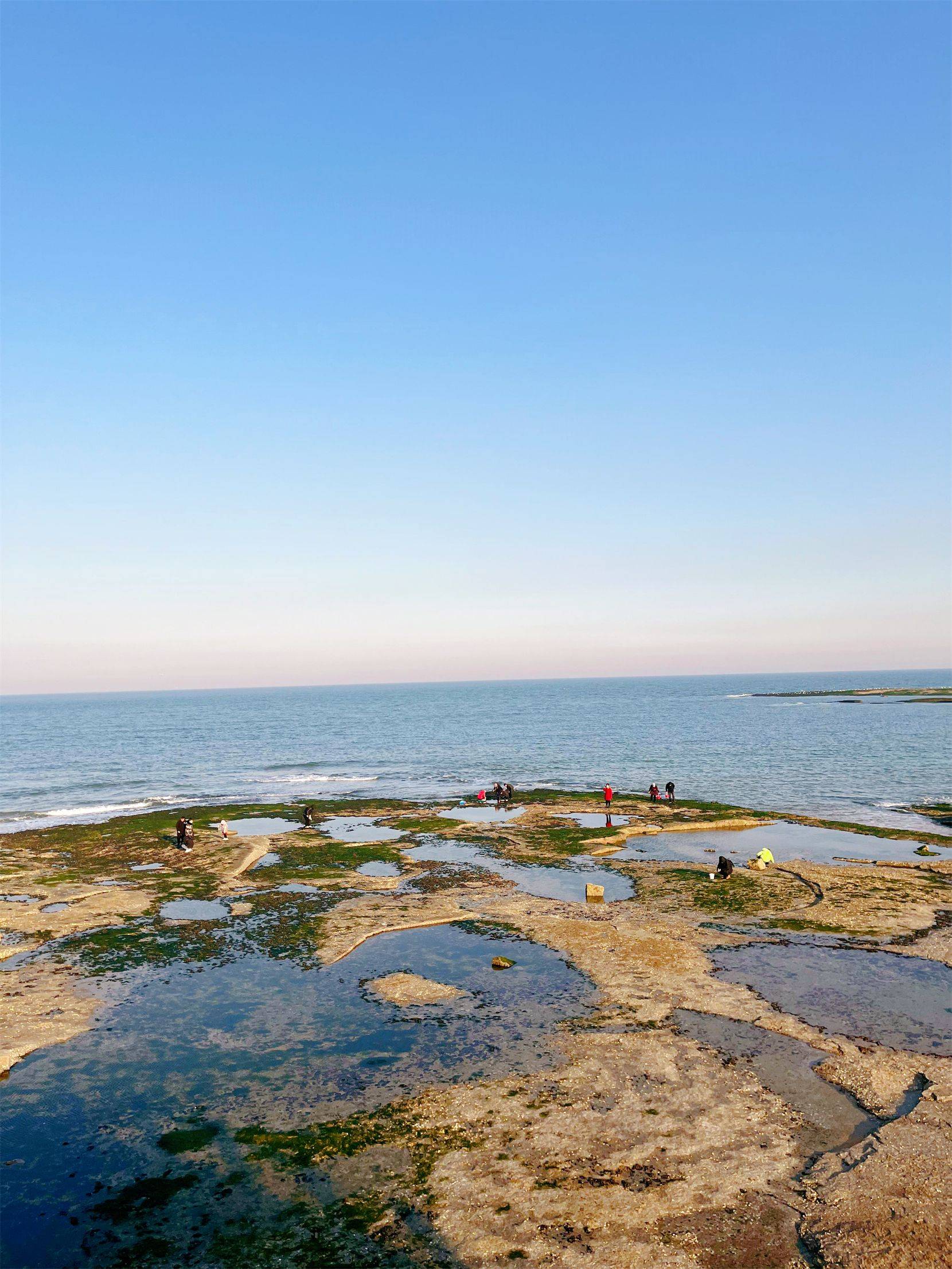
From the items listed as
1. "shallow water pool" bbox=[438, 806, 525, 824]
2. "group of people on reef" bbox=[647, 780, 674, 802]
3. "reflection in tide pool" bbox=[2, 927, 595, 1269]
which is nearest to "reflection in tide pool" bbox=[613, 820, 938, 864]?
"group of people on reef" bbox=[647, 780, 674, 802]

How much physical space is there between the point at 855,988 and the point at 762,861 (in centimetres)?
1710

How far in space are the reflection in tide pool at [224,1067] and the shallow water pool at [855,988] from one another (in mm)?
6880

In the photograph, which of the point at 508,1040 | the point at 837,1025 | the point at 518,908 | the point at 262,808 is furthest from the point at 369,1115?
the point at 262,808

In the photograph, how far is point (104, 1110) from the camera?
20.0 metres

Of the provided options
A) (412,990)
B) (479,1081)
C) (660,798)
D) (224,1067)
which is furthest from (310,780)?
(479,1081)

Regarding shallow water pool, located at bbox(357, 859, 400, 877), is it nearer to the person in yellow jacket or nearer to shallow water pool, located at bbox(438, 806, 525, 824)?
shallow water pool, located at bbox(438, 806, 525, 824)

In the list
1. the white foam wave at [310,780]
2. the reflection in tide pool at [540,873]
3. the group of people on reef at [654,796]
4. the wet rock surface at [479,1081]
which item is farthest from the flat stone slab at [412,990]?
the white foam wave at [310,780]

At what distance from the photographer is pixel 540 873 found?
149 feet

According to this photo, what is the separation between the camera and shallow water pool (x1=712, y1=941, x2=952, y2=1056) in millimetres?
23969

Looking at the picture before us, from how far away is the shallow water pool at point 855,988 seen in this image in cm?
2397

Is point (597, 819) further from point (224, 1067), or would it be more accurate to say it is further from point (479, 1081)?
point (224, 1067)

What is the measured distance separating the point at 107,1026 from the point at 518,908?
1867 cm

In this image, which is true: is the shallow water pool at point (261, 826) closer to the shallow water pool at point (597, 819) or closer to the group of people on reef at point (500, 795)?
the group of people on reef at point (500, 795)

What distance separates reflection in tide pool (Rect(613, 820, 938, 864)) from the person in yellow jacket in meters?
2.20
